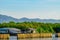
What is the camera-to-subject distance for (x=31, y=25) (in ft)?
166

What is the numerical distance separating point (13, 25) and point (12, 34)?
295 inches

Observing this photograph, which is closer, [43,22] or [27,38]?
[27,38]

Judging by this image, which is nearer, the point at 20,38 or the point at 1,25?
the point at 20,38

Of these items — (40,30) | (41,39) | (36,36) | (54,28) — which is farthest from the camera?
(54,28)

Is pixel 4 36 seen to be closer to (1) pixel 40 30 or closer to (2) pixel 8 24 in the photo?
(1) pixel 40 30

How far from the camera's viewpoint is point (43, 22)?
53.9m

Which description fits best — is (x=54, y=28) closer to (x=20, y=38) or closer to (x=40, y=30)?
(x=40, y=30)

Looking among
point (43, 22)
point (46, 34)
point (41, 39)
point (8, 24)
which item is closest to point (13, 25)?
point (8, 24)

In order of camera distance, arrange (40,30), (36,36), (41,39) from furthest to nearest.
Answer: (40,30) → (36,36) → (41,39)

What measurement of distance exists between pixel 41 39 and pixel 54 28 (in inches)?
560

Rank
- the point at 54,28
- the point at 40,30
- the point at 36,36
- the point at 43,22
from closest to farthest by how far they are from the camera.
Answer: the point at 36,36, the point at 40,30, the point at 54,28, the point at 43,22

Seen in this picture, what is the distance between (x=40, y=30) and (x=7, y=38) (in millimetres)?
8074

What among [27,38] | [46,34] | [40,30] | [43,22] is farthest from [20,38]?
[43,22]

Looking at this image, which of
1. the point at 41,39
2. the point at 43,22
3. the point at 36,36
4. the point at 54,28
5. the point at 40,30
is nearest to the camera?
the point at 41,39
